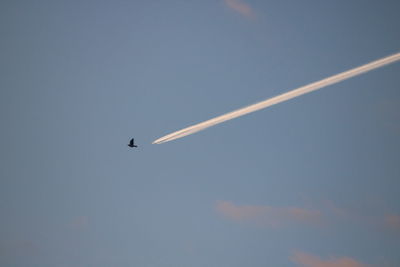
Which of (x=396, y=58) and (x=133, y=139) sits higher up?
(x=396, y=58)

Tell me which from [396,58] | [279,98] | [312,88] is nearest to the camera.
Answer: [396,58]

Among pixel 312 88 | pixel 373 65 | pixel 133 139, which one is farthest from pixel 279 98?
pixel 133 139

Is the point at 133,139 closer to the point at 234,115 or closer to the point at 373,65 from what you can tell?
the point at 234,115

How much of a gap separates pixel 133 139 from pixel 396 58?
48946 millimetres

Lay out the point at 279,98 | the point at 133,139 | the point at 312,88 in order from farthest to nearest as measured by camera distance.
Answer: the point at 133,139, the point at 279,98, the point at 312,88

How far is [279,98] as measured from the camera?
6912 cm

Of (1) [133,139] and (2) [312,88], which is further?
(1) [133,139]

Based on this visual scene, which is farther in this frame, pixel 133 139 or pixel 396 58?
pixel 133 139

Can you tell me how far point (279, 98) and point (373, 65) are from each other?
14.3m

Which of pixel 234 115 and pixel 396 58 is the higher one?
pixel 396 58

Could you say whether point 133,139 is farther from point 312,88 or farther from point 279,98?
point 312,88

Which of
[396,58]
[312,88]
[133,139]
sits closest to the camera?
[396,58]

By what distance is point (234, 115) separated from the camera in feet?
236

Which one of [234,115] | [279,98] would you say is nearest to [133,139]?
[234,115]
